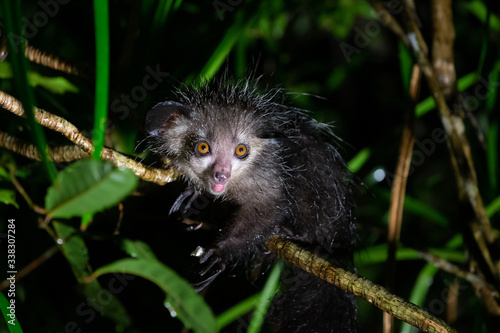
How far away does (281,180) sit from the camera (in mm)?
1885

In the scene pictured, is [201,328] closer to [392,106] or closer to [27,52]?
[27,52]

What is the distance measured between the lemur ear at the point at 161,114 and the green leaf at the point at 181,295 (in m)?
0.86

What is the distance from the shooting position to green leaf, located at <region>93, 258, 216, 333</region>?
84 centimetres

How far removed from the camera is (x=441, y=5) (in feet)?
5.80

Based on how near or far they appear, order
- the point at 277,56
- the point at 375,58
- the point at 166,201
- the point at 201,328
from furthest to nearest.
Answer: the point at 375,58
the point at 277,56
the point at 166,201
the point at 201,328

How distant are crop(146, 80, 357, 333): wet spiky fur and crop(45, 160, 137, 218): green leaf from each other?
92 centimetres

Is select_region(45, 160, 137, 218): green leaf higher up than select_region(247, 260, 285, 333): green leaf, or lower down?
higher up

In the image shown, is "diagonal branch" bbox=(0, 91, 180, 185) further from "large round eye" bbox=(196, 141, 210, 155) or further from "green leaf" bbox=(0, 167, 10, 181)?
"large round eye" bbox=(196, 141, 210, 155)

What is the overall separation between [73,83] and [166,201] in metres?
0.62

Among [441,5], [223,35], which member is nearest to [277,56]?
[223,35]

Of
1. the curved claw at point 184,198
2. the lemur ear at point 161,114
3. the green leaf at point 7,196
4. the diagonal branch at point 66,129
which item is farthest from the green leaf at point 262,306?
the green leaf at point 7,196

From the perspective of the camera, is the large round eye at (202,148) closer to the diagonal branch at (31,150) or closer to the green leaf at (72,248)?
the diagonal branch at (31,150)

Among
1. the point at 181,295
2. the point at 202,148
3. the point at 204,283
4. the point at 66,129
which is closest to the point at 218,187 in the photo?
the point at 202,148

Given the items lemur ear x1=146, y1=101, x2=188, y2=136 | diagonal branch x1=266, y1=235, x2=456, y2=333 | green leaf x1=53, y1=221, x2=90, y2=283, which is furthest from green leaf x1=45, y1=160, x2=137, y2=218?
lemur ear x1=146, y1=101, x2=188, y2=136
